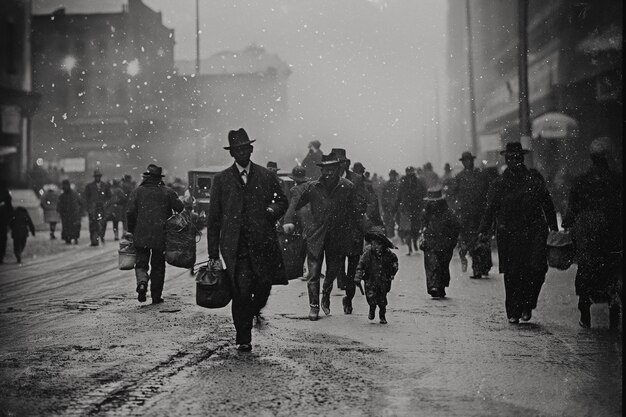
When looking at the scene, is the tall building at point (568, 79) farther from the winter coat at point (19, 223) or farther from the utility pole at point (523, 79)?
the winter coat at point (19, 223)

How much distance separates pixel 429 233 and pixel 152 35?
68.5 meters

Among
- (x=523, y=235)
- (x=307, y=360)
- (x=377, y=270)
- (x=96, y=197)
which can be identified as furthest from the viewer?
(x=96, y=197)

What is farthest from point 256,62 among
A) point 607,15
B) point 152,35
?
point 607,15

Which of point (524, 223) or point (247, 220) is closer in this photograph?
point (247, 220)

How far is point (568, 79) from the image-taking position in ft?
109

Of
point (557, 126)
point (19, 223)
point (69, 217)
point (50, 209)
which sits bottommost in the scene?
point (19, 223)

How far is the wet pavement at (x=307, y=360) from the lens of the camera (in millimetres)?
Result: 5531

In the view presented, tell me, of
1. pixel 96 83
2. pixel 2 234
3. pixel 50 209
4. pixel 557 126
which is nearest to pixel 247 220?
pixel 2 234

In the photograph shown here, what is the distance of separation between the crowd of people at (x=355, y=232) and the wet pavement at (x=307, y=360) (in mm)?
376

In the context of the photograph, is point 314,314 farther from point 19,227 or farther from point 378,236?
point 19,227

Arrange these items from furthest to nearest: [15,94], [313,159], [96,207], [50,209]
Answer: [15,94], [50,209], [96,207], [313,159]

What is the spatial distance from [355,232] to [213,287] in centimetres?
304

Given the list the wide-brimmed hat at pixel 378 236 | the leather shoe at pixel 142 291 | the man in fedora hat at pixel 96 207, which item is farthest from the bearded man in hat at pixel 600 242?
the man in fedora hat at pixel 96 207

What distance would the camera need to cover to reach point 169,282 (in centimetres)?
1384
